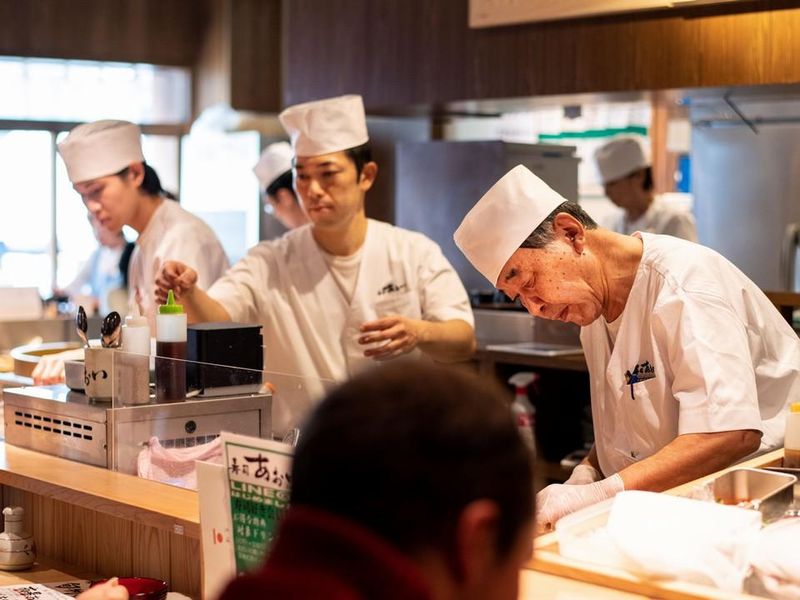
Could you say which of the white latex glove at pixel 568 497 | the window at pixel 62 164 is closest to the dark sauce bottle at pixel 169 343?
the white latex glove at pixel 568 497

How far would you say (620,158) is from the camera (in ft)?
19.1

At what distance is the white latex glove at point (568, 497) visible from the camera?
2018 mm

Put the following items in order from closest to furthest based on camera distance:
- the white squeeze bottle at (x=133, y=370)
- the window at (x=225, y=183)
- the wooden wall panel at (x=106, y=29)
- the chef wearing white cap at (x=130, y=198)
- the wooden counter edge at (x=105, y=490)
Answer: the wooden counter edge at (x=105, y=490) < the white squeeze bottle at (x=133, y=370) < the chef wearing white cap at (x=130, y=198) < the wooden wall panel at (x=106, y=29) < the window at (x=225, y=183)

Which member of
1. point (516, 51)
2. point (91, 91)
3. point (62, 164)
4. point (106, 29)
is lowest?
point (62, 164)

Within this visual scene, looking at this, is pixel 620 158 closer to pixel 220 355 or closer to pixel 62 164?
pixel 220 355

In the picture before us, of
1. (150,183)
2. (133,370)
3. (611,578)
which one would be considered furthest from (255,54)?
(611,578)

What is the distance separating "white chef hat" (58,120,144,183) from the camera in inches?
144

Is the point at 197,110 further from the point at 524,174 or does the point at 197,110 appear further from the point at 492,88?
the point at 524,174

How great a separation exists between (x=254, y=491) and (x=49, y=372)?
5.70 ft

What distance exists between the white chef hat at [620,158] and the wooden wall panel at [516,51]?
1.18 meters

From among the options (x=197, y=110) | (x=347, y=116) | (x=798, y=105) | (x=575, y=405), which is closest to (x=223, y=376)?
(x=347, y=116)

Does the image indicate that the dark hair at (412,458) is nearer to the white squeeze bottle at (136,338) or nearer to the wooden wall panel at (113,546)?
the wooden wall panel at (113,546)

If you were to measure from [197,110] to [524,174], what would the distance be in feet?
20.6

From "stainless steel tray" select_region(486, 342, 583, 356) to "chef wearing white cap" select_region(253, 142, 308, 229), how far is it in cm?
100
